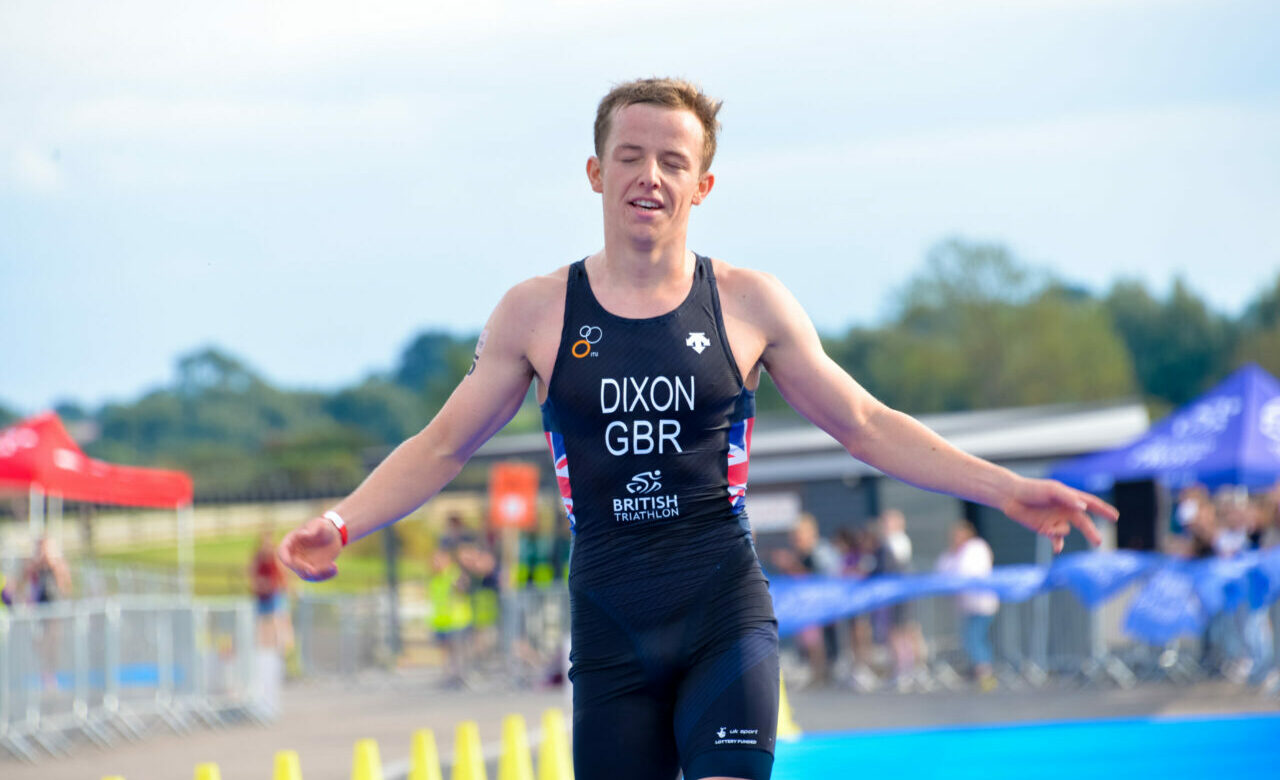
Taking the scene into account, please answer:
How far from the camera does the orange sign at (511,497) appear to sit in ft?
72.8

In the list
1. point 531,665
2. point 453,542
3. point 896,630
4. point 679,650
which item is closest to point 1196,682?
point 896,630

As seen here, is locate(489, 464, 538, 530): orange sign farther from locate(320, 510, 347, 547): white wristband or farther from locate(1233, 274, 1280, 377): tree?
locate(1233, 274, 1280, 377): tree

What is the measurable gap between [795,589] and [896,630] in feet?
5.08

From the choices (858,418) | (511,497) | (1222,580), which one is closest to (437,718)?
(511,497)

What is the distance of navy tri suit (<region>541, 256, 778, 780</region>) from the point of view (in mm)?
3760

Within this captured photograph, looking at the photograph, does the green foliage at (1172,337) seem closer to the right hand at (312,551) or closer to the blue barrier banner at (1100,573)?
the blue barrier banner at (1100,573)

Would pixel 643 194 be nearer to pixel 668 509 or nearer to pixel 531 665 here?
pixel 668 509

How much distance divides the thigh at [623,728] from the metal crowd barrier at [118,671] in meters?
9.12

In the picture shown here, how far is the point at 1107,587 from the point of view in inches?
636

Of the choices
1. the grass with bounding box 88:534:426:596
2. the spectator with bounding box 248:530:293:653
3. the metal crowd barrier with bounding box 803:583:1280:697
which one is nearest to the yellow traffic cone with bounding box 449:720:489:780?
the metal crowd barrier with bounding box 803:583:1280:697

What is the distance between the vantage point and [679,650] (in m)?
3.77

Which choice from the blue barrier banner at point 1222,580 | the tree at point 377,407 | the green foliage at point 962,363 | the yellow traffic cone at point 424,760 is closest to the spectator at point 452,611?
the blue barrier banner at point 1222,580

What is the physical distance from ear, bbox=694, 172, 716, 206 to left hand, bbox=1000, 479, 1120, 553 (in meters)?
1.04

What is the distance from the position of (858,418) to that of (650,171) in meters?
0.81
